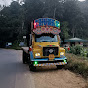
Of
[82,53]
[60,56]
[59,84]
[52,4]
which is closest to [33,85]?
[59,84]

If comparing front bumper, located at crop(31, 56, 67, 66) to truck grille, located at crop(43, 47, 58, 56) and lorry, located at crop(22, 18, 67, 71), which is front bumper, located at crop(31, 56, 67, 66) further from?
truck grille, located at crop(43, 47, 58, 56)

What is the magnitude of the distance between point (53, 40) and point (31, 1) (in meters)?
43.7

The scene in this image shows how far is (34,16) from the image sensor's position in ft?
163

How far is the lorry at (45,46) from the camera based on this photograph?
26.0 ft

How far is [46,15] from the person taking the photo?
39.7 m

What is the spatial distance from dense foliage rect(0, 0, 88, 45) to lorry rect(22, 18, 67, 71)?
1211 inches

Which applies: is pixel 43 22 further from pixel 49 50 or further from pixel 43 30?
pixel 49 50

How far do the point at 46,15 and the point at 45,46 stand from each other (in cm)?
3284

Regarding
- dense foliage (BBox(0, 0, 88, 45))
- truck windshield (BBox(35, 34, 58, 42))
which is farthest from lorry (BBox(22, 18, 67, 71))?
dense foliage (BBox(0, 0, 88, 45))

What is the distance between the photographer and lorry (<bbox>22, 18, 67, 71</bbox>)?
312 inches

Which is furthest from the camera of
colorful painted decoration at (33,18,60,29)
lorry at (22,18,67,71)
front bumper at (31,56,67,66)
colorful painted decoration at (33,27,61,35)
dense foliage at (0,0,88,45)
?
dense foliage at (0,0,88,45)

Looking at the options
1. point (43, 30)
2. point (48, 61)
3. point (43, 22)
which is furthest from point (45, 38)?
point (48, 61)

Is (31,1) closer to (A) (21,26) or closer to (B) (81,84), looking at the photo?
(A) (21,26)

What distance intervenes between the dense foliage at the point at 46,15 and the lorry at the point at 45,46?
30749mm
